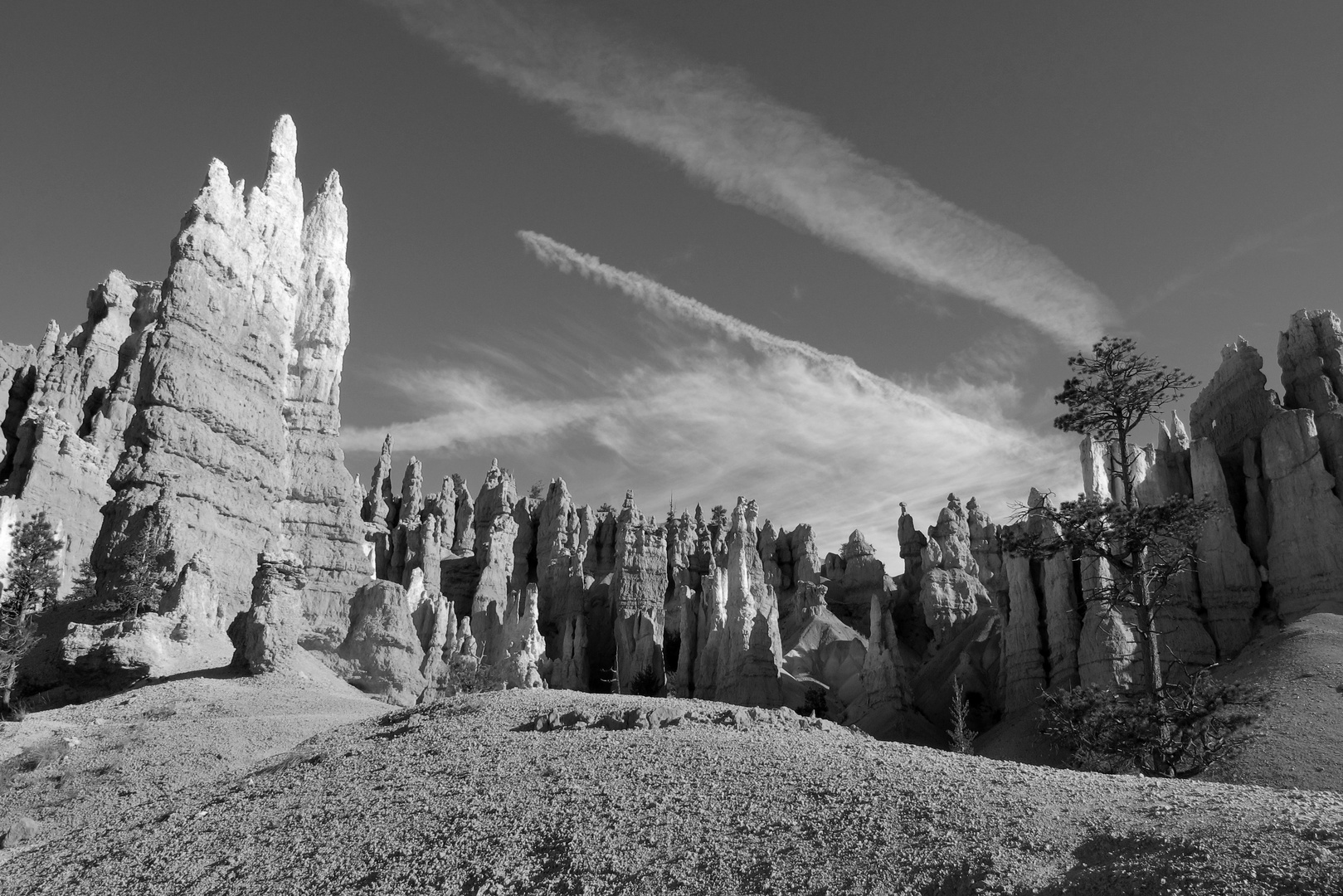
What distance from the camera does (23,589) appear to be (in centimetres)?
3456

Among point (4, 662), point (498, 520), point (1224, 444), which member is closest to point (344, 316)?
point (4, 662)

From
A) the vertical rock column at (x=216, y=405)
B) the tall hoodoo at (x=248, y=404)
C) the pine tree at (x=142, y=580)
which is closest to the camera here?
the pine tree at (x=142, y=580)

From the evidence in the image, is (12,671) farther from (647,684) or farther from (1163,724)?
(647,684)

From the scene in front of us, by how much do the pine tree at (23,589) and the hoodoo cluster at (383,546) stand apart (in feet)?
2.39

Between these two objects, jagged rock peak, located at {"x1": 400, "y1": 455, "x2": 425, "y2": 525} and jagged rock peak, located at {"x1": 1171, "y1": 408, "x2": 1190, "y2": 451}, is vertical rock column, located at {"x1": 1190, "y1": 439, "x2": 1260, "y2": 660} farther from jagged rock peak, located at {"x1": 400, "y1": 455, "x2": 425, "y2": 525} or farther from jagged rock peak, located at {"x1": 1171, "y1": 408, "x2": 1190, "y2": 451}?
jagged rock peak, located at {"x1": 400, "y1": 455, "x2": 425, "y2": 525}

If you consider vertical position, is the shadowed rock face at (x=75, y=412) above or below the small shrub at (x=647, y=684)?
above

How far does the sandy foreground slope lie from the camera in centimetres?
969

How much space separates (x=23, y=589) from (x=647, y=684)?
1683 inches

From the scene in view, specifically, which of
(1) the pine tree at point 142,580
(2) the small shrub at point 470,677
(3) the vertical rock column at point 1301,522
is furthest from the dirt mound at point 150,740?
(3) the vertical rock column at point 1301,522

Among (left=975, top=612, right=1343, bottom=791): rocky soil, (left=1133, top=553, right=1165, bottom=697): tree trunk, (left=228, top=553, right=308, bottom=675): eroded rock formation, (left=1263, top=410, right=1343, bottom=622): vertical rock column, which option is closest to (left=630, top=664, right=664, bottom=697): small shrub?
(left=975, top=612, right=1343, bottom=791): rocky soil

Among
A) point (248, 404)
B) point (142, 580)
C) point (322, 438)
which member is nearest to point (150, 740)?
point (142, 580)

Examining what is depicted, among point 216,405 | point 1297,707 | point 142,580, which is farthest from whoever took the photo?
point 216,405

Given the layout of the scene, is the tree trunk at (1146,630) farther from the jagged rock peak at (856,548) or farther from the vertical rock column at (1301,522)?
the jagged rock peak at (856,548)

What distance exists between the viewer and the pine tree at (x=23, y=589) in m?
28.4
